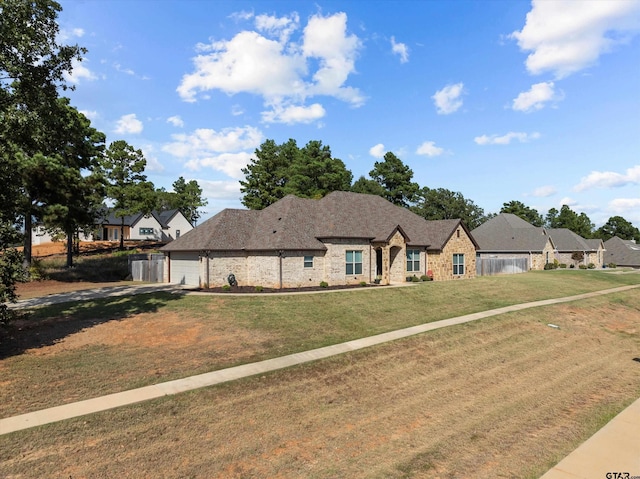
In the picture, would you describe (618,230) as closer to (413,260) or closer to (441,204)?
(441,204)

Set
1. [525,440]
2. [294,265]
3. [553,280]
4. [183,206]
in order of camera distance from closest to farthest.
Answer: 1. [525,440]
2. [294,265]
3. [553,280]
4. [183,206]

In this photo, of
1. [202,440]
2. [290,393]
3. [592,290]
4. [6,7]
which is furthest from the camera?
[592,290]

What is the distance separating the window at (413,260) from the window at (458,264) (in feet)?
14.3

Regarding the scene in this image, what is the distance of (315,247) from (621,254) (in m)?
73.1

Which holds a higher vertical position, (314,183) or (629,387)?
(314,183)

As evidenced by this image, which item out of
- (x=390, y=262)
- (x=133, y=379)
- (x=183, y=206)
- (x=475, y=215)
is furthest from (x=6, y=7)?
(x=475, y=215)

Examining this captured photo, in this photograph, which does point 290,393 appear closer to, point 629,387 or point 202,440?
point 202,440

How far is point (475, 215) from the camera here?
9475 centimetres

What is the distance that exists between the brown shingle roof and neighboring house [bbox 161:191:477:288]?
0.26ft

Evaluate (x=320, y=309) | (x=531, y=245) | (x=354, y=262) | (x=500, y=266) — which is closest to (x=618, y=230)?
(x=531, y=245)

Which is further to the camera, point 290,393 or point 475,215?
point 475,215

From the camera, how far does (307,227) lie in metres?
30.0

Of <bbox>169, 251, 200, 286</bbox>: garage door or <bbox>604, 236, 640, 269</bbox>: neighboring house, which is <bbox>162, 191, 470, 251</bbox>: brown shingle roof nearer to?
<bbox>169, 251, 200, 286</bbox>: garage door

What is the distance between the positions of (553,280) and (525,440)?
A: 108ft
